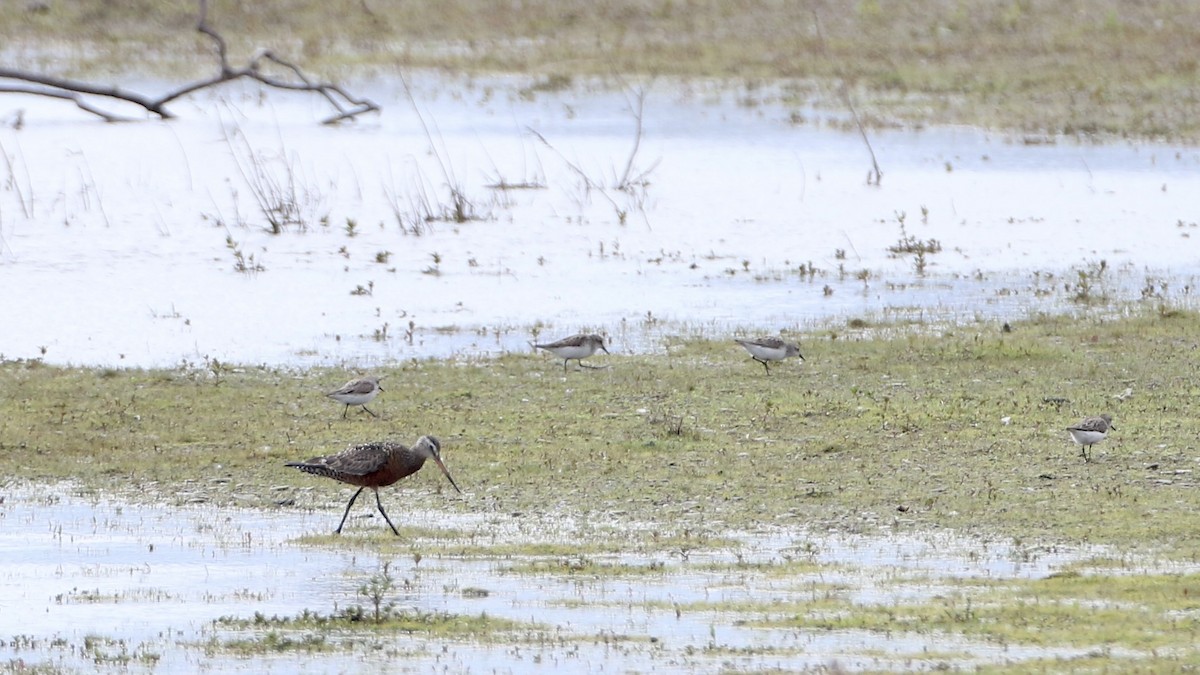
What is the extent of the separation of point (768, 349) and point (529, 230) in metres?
9.70

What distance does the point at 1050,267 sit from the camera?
22.8m

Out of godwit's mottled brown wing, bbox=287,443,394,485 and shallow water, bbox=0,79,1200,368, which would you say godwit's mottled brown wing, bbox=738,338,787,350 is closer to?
shallow water, bbox=0,79,1200,368

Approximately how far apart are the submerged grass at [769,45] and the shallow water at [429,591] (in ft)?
81.4

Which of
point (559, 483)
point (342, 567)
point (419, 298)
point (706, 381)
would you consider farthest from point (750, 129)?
point (342, 567)

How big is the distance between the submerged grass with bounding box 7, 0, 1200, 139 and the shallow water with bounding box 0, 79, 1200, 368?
278 centimetres

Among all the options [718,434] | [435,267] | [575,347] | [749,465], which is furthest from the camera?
[435,267]

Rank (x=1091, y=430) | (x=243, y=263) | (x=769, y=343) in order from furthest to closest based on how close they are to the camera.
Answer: (x=243, y=263) → (x=769, y=343) → (x=1091, y=430)

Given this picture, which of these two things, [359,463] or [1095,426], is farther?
[1095,426]

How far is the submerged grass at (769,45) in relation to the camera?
37.1 meters

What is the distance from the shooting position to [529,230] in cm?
2559

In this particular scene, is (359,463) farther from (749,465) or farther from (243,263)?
(243,263)

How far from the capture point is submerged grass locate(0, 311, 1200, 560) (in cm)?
1190

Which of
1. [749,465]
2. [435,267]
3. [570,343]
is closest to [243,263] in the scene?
[435,267]

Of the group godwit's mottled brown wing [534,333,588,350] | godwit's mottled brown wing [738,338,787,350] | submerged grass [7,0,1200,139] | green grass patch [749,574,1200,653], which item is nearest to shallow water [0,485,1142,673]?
green grass patch [749,574,1200,653]
